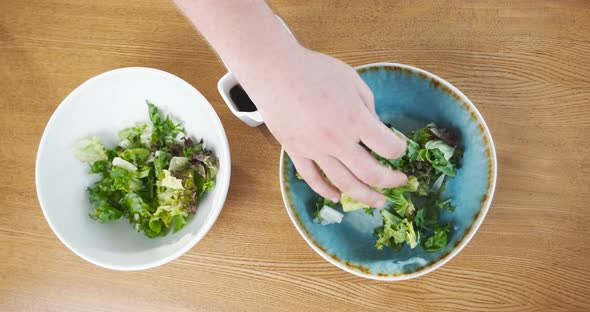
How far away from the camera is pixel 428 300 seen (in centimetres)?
96

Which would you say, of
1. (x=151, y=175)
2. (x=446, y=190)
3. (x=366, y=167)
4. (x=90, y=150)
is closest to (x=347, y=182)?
(x=366, y=167)

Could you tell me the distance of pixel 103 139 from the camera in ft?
3.33

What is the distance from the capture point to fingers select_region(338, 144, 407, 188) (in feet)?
2.37

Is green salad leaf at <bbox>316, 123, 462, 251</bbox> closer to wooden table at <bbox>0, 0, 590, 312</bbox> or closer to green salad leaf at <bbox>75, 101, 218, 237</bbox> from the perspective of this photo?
wooden table at <bbox>0, 0, 590, 312</bbox>

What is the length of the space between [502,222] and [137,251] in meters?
0.76

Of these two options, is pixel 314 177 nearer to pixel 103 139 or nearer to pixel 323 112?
pixel 323 112

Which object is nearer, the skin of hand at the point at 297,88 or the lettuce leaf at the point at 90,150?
the skin of hand at the point at 297,88

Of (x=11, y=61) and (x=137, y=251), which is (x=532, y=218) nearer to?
(x=137, y=251)

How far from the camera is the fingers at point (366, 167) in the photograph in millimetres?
721

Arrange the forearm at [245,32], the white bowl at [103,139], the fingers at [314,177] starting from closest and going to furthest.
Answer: the forearm at [245,32] < the fingers at [314,177] < the white bowl at [103,139]

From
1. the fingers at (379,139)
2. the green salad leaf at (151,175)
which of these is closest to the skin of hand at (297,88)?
the fingers at (379,139)

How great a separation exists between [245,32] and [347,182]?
11.5 inches

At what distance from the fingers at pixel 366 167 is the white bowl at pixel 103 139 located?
28cm

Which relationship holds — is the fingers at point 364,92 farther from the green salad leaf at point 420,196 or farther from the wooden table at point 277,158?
the wooden table at point 277,158
